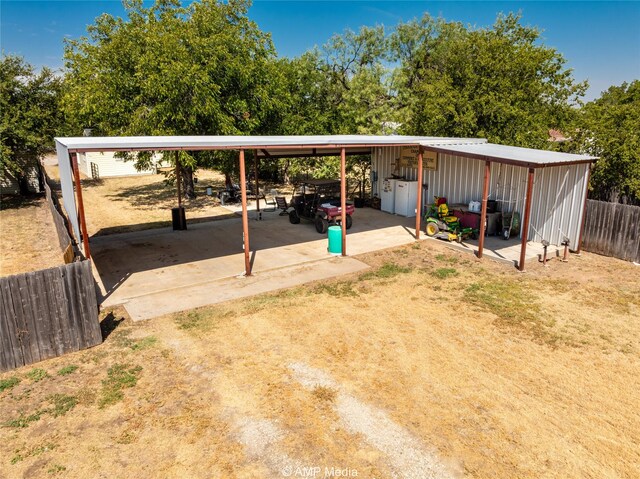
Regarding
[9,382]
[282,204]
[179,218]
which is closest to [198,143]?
[9,382]

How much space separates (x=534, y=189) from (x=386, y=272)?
5.80 m

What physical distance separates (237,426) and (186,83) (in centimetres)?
1528

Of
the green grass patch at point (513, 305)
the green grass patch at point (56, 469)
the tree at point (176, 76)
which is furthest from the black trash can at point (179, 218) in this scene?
the green grass patch at point (56, 469)

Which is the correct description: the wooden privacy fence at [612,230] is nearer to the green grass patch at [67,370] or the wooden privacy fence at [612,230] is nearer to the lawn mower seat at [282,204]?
the lawn mower seat at [282,204]

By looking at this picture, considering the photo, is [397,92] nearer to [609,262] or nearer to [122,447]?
[609,262]

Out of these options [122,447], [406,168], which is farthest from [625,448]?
[406,168]

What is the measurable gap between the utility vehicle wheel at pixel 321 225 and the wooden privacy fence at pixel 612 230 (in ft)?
26.4

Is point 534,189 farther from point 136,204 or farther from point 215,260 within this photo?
point 136,204

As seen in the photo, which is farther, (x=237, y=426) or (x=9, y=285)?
(x=9, y=285)

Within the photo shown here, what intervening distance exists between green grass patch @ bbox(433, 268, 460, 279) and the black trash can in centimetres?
956

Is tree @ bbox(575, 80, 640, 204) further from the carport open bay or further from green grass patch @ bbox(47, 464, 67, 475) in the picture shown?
green grass patch @ bbox(47, 464, 67, 475)

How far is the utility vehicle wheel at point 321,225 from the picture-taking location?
1488cm

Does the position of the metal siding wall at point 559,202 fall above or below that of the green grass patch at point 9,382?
above

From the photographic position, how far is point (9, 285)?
631 centimetres
